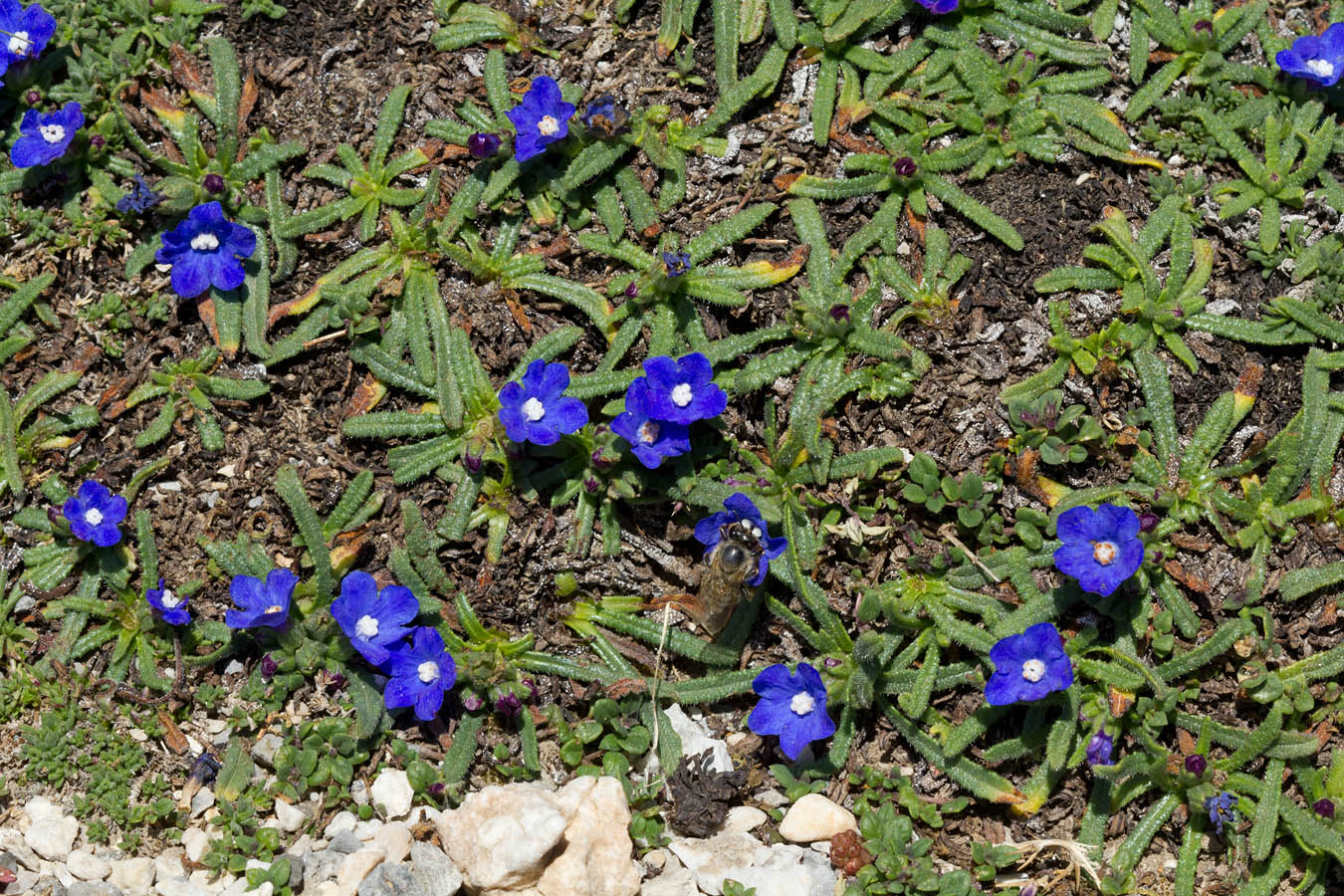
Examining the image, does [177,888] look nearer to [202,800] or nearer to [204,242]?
[202,800]

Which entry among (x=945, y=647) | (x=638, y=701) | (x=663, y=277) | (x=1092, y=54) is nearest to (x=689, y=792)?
(x=638, y=701)

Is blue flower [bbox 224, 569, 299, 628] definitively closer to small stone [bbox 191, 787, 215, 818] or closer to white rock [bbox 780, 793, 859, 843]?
small stone [bbox 191, 787, 215, 818]

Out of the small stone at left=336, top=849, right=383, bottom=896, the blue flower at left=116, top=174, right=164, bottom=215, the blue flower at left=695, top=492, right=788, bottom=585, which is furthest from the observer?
the blue flower at left=116, top=174, right=164, bottom=215

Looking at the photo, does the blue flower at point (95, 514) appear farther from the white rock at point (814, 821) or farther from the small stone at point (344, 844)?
the white rock at point (814, 821)

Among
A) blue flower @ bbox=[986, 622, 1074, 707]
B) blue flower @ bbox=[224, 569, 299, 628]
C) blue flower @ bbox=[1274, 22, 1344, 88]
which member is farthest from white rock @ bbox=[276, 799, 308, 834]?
blue flower @ bbox=[1274, 22, 1344, 88]

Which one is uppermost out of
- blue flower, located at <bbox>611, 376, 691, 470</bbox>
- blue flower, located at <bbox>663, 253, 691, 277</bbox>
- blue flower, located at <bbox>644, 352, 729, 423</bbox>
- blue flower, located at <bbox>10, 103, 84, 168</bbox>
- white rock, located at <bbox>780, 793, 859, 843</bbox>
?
blue flower, located at <bbox>10, 103, 84, 168</bbox>

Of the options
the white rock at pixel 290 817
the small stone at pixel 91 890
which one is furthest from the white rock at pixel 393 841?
the small stone at pixel 91 890

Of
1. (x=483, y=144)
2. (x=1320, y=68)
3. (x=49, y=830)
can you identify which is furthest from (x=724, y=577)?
(x=1320, y=68)
